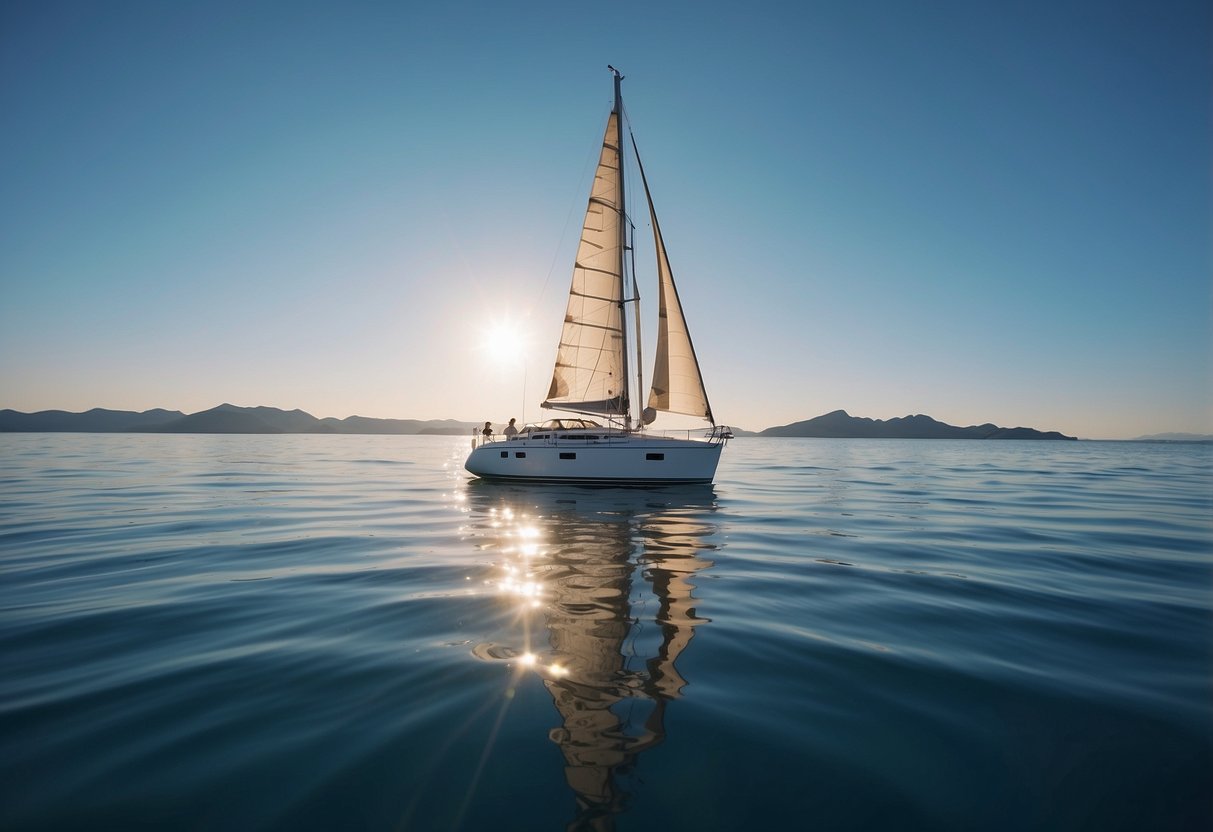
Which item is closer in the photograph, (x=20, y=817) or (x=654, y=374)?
(x=20, y=817)

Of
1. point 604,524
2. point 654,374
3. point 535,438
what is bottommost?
point 604,524

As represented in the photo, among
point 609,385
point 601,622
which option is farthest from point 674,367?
point 601,622

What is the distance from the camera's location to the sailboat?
22.5 m

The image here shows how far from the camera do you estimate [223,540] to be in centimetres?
1031

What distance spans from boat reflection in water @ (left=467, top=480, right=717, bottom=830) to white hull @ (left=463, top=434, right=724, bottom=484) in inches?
309

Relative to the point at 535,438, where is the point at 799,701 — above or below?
below

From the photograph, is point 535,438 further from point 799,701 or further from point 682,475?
point 799,701

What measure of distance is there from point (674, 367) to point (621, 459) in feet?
17.3

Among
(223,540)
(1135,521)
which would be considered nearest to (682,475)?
(1135,521)

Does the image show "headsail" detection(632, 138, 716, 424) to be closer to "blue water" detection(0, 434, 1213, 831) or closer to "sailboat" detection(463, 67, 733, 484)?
"sailboat" detection(463, 67, 733, 484)

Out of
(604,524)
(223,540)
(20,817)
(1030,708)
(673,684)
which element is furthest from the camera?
(604,524)

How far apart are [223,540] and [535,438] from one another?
14700mm

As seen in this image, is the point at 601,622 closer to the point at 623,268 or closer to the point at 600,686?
the point at 600,686

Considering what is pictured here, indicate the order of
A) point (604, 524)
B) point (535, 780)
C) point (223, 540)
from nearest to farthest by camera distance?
point (535, 780)
point (223, 540)
point (604, 524)
